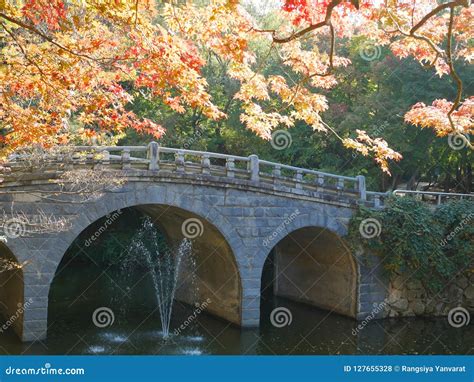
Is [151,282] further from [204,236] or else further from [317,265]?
[317,265]

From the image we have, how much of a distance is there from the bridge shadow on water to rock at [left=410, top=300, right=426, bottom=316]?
1.33 feet

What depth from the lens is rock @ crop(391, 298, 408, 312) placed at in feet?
60.0

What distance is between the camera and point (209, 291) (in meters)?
18.4

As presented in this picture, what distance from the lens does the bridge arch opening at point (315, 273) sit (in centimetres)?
1853

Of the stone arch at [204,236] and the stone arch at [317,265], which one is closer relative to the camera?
the stone arch at [204,236]

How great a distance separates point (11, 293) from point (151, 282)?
960cm

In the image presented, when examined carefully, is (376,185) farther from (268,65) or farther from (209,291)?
(209,291)

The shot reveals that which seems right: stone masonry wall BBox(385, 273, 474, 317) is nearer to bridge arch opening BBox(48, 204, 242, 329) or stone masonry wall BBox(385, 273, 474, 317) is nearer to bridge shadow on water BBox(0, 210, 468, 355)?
bridge shadow on water BBox(0, 210, 468, 355)

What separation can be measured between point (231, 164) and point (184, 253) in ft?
16.6

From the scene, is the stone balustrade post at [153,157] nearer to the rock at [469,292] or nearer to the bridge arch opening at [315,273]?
the bridge arch opening at [315,273]

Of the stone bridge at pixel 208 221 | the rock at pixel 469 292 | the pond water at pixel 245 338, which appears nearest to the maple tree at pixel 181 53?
the stone bridge at pixel 208 221

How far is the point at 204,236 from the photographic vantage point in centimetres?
1733

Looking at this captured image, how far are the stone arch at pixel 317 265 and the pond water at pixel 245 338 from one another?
50.5 inches

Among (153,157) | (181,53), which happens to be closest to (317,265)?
(153,157)
